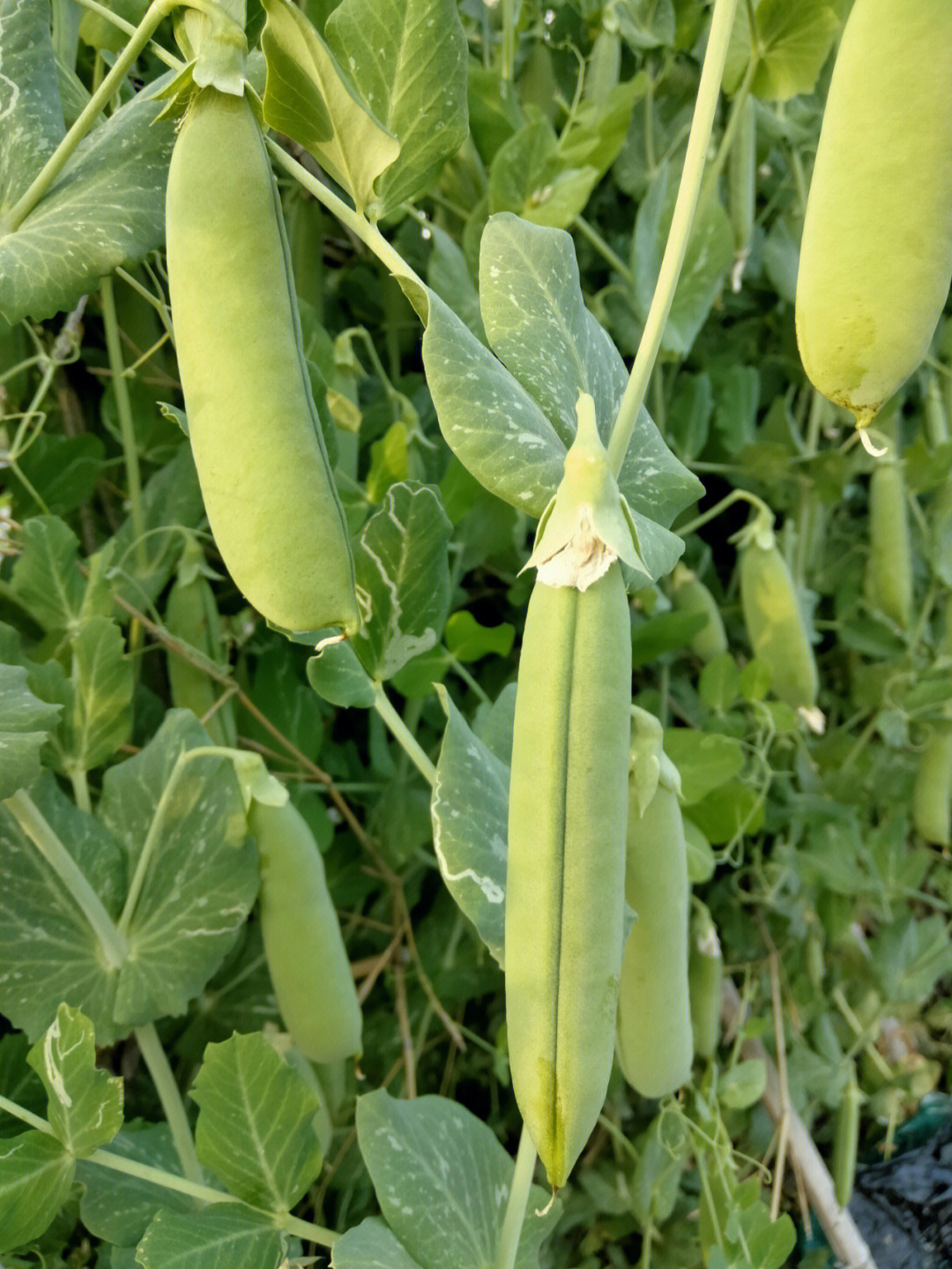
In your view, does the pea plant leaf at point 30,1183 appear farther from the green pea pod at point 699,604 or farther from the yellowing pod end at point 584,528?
the green pea pod at point 699,604

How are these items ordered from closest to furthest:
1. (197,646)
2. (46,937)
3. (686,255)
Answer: (46,937)
(197,646)
(686,255)

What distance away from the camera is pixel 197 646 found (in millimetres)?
→ 717

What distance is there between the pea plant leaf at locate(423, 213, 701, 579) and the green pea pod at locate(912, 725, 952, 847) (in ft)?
2.87

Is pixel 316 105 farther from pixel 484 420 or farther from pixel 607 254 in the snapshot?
pixel 607 254

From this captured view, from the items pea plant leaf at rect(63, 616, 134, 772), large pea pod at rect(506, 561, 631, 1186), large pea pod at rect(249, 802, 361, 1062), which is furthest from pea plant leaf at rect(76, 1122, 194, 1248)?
large pea pod at rect(506, 561, 631, 1186)

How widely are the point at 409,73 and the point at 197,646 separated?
1.37ft

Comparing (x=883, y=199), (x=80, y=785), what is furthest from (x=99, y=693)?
(x=883, y=199)

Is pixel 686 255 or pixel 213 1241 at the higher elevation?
pixel 686 255

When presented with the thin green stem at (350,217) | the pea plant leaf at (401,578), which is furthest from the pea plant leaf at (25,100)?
the pea plant leaf at (401,578)

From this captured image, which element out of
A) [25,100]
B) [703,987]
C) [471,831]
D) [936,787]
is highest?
[25,100]

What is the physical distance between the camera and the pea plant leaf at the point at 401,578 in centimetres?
56

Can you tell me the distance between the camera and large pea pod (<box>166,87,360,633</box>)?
0.99 ft

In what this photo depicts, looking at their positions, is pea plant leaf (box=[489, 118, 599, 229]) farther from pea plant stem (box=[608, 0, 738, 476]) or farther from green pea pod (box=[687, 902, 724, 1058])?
green pea pod (box=[687, 902, 724, 1058])

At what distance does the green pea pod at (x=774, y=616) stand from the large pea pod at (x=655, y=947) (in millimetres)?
471
